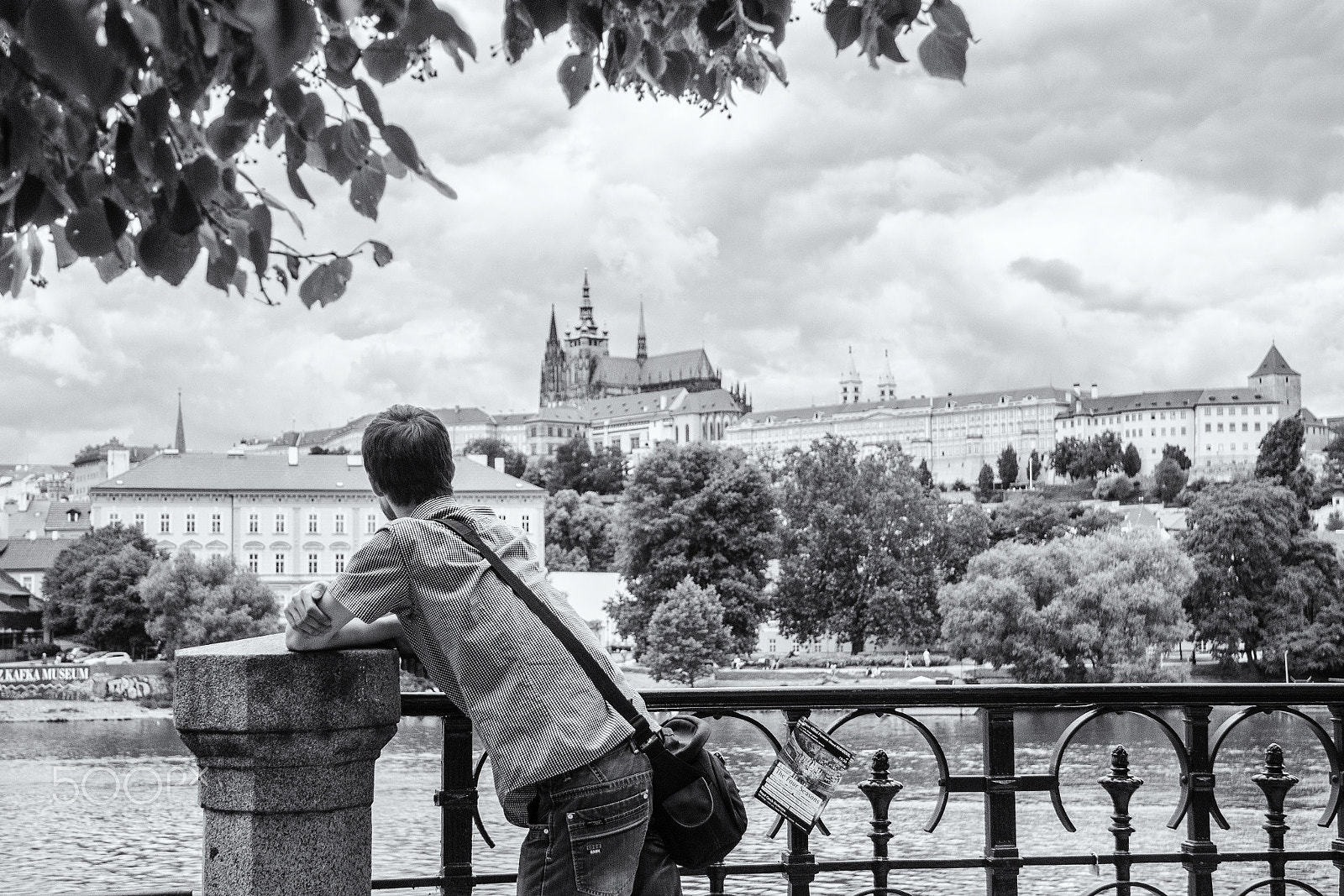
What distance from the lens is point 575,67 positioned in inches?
109

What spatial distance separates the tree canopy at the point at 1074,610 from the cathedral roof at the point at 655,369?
4976 inches

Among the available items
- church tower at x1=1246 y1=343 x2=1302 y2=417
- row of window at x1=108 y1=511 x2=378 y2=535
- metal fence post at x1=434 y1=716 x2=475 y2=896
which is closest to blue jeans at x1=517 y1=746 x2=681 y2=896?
metal fence post at x1=434 y1=716 x2=475 y2=896

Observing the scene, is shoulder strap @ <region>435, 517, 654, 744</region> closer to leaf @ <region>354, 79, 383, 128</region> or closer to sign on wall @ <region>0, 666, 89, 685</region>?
leaf @ <region>354, 79, 383, 128</region>

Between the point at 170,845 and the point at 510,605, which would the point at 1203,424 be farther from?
→ the point at 510,605

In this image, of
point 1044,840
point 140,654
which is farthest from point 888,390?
point 1044,840

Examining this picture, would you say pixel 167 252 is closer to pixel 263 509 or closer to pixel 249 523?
pixel 263 509

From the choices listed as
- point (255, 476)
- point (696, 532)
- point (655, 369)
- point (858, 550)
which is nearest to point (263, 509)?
point (255, 476)

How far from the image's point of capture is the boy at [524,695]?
2.73 metres

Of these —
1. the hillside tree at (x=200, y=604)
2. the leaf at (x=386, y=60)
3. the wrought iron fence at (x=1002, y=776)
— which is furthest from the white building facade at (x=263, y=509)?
the leaf at (x=386, y=60)

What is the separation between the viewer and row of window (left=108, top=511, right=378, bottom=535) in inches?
2817

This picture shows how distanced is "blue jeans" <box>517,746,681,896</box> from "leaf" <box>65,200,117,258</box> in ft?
4.26

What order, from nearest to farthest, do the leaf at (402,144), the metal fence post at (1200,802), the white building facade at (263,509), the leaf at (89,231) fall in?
1. the leaf at (89,231)
2. the leaf at (402,144)
3. the metal fence post at (1200,802)
4. the white building facade at (263,509)

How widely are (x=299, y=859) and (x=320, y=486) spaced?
7360cm

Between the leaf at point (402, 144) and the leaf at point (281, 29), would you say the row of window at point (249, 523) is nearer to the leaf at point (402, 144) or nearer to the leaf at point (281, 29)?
the leaf at point (402, 144)
